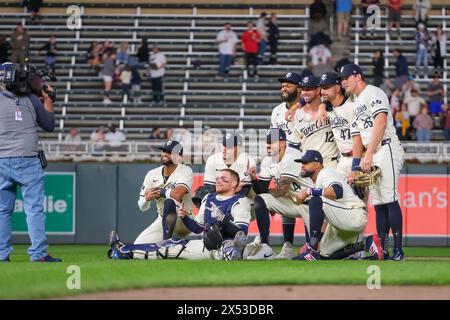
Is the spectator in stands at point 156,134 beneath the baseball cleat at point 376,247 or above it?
above

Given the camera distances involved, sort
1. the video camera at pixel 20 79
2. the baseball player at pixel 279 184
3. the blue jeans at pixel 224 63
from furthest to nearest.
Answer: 1. the blue jeans at pixel 224 63
2. the baseball player at pixel 279 184
3. the video camera at pixel 20 79

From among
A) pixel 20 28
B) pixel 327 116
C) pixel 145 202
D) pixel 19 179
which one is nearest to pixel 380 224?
pixel 327 116

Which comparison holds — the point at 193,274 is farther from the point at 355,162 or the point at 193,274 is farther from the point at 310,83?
the point at 310,83

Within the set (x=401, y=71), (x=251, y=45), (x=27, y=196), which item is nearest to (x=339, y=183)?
(x=27, y=196)

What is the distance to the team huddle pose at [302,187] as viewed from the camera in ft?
40.4

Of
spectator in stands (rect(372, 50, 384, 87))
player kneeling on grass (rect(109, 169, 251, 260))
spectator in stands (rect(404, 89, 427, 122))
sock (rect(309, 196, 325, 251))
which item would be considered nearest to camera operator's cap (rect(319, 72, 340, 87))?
player kneeling on grass (rect(109, 169, 251, 260))

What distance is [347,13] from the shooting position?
25750mm

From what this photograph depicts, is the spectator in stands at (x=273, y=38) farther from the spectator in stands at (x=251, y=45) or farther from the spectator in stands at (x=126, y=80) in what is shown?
the spectator in stands at (x=126, y=80)

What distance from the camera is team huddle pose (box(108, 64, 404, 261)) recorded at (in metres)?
12.3

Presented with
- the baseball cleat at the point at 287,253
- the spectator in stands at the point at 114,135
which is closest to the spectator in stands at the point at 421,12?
the spectator in stands at the point at 114,135

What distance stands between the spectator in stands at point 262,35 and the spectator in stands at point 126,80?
3.05 metres

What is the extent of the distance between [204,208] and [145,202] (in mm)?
1099

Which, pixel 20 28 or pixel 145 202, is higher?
pixel 20 28

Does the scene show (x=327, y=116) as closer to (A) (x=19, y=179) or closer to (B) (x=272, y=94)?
(A) (x=19, y=179)
